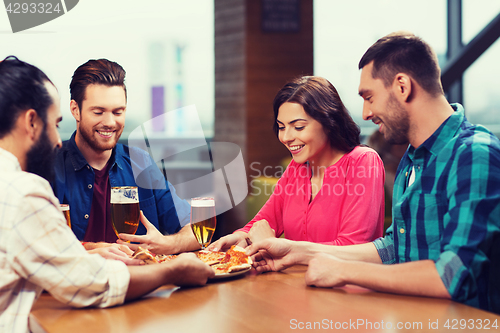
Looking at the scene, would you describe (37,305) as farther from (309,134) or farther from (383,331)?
(309,134)

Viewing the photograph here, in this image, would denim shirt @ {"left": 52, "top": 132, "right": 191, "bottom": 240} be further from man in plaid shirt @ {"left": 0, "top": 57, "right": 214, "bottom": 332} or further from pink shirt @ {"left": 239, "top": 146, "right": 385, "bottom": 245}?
man in plaid shirt @ {"left": 0, "top": 57, "right": 214, "bottom": 332}

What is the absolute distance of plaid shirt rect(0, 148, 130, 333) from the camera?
40.7 inches

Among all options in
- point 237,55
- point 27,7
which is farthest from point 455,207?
point 27,7

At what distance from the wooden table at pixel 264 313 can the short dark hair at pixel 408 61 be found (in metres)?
0.72

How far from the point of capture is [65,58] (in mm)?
4402

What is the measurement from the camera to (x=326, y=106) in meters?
2.04

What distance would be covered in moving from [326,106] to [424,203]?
30.5 inches

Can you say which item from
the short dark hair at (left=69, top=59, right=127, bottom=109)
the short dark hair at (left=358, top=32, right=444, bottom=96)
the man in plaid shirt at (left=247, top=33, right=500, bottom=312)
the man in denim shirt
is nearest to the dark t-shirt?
the man in denim shirt

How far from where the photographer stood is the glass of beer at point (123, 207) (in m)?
1.52

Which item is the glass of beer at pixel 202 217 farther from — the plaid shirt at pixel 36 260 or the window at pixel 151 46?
the window at pixel 151 46

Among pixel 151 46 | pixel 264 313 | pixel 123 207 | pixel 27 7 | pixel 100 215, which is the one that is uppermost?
pixel 27 7

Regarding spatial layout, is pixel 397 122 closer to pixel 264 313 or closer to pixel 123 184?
pixel 264 313

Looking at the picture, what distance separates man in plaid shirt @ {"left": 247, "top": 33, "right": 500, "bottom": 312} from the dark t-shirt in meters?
0.96

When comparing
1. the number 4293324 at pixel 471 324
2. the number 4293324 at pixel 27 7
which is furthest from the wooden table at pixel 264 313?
the number 4293324 at pixel 27 7
